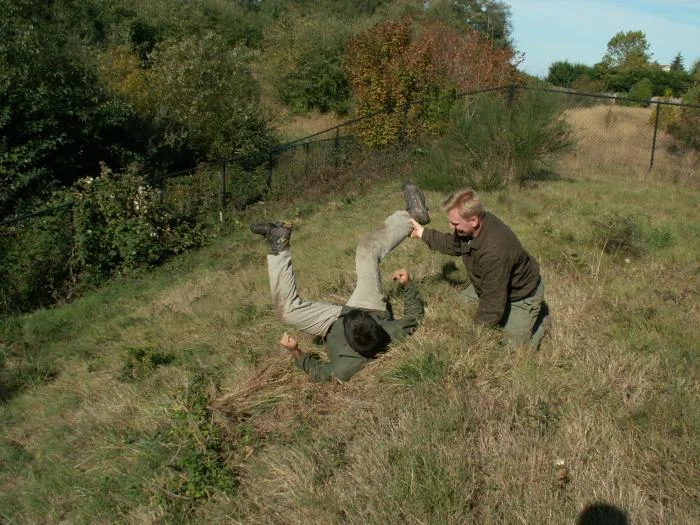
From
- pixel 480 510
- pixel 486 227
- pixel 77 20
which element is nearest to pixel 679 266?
pixel 486 227

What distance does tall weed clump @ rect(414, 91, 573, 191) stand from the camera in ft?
35.0

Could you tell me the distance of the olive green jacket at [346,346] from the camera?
468 centimetres

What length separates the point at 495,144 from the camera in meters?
10.8

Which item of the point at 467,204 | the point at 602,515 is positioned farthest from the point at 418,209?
the point at 602,515

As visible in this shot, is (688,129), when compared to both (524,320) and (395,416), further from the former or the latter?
(395,416)

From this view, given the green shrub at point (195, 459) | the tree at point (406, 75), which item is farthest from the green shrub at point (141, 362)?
the tree at point (406, 75)

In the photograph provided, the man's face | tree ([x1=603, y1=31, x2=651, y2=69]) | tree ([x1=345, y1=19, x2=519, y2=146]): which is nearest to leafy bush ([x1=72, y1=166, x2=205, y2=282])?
tree ([x1=345, y1=19, x2=519, y2=146])

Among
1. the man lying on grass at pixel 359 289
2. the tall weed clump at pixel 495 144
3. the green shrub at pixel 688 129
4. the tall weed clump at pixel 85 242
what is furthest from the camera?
the green shrub at pixel 688 129

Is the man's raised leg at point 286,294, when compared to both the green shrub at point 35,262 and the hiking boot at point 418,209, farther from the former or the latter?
the green shrub at point 35,262

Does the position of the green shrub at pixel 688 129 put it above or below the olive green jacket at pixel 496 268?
below

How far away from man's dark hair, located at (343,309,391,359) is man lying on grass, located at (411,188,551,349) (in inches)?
30.4

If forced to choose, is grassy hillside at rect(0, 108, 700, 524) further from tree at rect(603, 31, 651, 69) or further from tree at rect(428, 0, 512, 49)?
tree at rect(603, 31, 651, 69)

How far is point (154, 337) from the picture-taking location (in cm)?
704

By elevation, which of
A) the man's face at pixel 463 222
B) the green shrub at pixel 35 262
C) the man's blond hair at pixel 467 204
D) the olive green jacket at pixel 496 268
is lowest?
the green shrub at pixel 35 262
